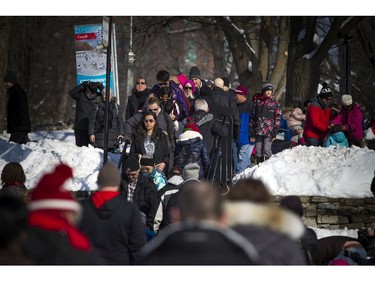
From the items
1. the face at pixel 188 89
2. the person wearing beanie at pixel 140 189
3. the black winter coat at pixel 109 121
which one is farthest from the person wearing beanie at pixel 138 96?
the person wearing beanie at pixel 140 189

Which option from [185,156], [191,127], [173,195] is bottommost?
[173,195]

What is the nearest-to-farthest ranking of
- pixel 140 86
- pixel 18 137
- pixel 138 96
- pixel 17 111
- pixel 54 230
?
pixel 54 230, pixel 140 86, pixel 138 96, pixel 17 111, pixel 18 137

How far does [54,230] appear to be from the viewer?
641cm

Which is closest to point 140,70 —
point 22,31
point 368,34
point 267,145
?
point 22,31

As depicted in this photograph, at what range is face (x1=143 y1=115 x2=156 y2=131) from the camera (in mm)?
13508

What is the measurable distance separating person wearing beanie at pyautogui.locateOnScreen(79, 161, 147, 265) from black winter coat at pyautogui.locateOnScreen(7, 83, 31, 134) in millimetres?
9978

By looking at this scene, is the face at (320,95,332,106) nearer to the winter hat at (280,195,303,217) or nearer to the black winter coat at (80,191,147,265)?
the winter hat at (280,195,303,217)

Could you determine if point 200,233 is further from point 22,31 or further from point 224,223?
point 22,31

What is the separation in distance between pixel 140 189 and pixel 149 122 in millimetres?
1432

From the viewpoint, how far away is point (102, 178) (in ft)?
26.9

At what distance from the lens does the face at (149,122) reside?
1351 cm

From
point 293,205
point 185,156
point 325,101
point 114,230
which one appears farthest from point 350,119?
point 114,230

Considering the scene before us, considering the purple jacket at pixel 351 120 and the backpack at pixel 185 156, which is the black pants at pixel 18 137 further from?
the purple jacket at pixel 351 120

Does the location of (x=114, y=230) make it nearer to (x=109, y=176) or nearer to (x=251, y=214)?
(x=109, y=176)
